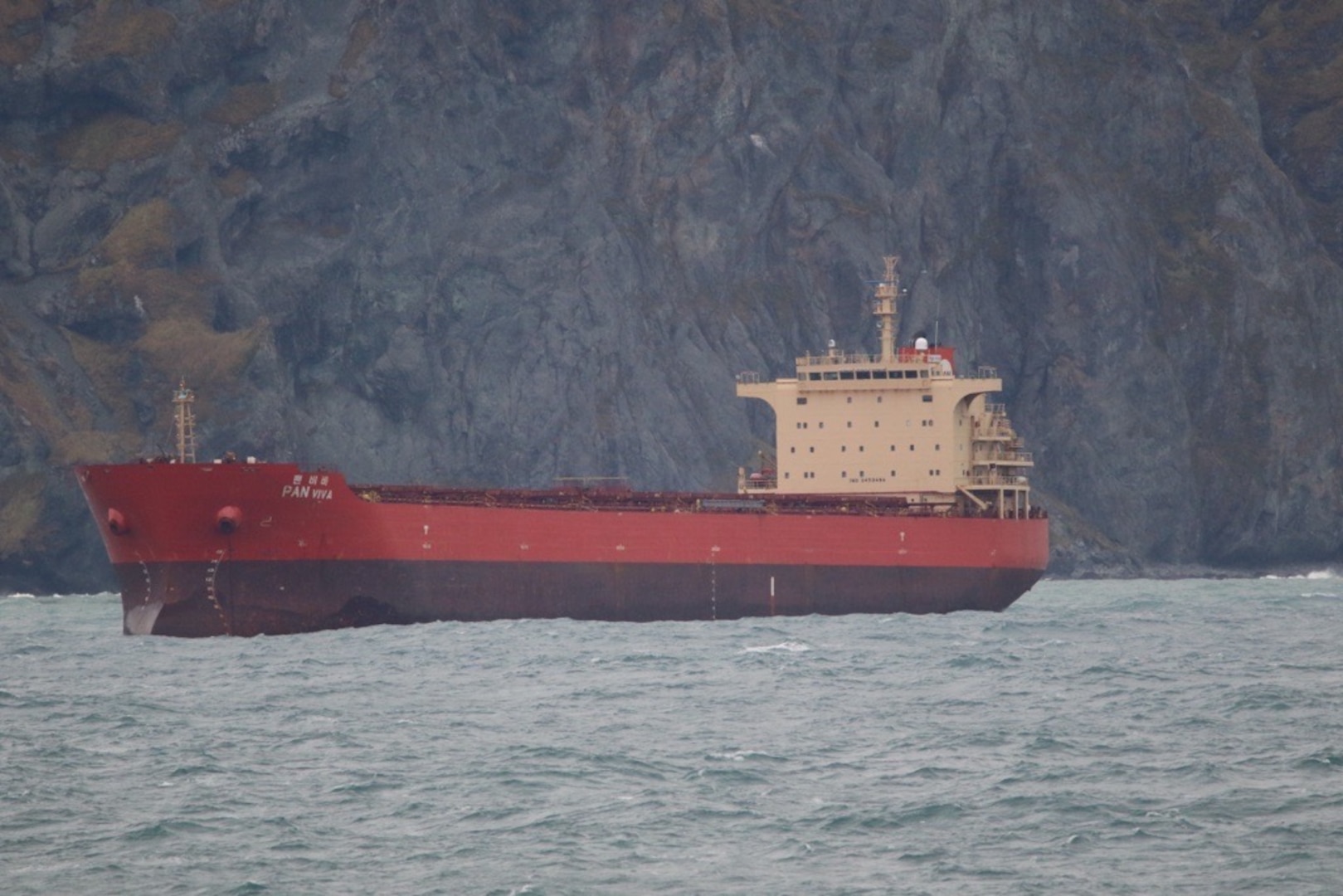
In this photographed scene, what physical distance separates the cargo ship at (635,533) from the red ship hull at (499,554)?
0.14 ft

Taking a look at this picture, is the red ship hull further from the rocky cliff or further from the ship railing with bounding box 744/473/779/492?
the rocky cliff

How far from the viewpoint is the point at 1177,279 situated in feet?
339

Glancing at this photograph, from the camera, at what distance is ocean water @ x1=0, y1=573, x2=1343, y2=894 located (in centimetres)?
2025

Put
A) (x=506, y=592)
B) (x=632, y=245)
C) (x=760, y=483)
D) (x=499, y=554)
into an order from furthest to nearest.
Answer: (x=632, y=245), (x=760, y=483), (x=506, y=592), (x=499, y=554)

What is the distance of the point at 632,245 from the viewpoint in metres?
86.9

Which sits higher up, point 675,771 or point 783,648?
point 783,648

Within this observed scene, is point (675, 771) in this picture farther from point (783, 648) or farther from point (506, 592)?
point (506, 592)

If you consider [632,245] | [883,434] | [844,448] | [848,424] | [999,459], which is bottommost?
[999,459]

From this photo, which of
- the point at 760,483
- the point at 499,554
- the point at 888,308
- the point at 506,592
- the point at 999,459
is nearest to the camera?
the point at 499,554

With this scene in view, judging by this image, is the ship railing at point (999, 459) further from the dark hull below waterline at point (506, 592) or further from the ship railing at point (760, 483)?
the ship railing at point (760, 483)

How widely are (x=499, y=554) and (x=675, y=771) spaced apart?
23.3 meters

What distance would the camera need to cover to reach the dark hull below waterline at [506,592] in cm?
4497

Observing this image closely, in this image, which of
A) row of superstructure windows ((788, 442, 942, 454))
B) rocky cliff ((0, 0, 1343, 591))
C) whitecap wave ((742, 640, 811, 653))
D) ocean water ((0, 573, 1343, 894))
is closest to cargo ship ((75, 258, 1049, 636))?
row of superstructure windows ((788, 442, 942, 454))

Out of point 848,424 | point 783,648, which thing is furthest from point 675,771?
point 848,424
